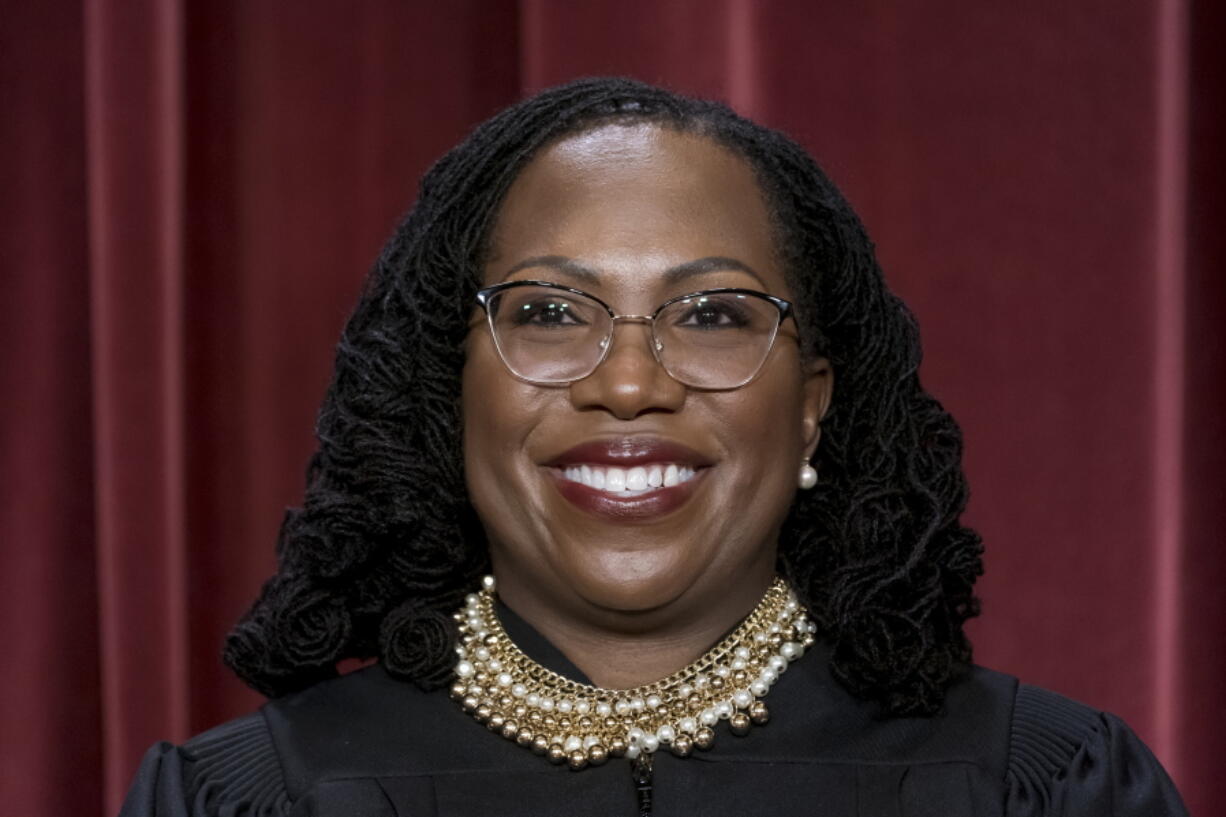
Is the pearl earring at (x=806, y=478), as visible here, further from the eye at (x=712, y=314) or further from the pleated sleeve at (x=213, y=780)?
the pleated sleeve at (x=213, y=780)

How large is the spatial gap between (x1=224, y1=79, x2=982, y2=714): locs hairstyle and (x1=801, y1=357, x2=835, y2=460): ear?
12 millimetres

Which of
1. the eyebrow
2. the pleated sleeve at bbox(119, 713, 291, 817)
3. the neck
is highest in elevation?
the eyebrow

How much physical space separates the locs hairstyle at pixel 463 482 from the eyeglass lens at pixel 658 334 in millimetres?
76

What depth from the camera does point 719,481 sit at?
4.91ft

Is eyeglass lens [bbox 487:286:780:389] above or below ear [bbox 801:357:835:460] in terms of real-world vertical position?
above

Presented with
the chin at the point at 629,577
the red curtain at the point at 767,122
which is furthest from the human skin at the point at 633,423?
the red curtain at the point at 767,122

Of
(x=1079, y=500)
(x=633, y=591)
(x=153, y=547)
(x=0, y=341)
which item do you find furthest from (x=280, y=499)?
(x=1079, y=500)

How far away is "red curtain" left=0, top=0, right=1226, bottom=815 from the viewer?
2.10m

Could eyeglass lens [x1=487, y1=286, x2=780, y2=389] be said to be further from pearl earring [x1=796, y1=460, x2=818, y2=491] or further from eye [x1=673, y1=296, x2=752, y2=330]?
pearl earring [x1=796, y1=460, x2=818, y2=491]

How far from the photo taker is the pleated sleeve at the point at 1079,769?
4.86 ft

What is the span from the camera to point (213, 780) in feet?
4.99

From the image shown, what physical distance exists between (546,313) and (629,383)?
0.12 metres

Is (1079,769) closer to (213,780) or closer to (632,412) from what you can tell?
(632,412)

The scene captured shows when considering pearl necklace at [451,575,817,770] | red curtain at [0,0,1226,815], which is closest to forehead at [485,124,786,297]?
pearl necklace at [451,575,817,770]
